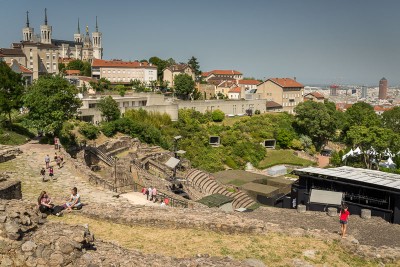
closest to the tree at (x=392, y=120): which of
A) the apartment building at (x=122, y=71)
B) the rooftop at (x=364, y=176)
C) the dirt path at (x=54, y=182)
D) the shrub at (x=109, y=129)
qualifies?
the rooftop at (x=364, y=176)

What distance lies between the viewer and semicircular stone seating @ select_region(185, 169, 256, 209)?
97.0 feet

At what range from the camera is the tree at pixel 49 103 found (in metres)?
29.2

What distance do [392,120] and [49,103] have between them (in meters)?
59.2

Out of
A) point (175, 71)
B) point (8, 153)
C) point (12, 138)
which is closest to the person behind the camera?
point (8, 153)

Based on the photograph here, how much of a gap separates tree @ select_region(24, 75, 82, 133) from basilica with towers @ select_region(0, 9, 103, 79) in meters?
55.2

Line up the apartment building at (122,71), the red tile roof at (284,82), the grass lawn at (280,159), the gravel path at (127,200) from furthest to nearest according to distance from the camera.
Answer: the apartment building at (122,71), the red tile roof at (284,82), the grass lawn at (280,159), the gravel path at (127,200)

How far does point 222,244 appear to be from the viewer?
1352cm

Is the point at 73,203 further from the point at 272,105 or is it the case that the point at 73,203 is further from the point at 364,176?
the point at 272,105

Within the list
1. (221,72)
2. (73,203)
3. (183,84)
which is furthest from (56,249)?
(221,72)

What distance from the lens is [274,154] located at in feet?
178

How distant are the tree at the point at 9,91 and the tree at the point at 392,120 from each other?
58713 millimetres

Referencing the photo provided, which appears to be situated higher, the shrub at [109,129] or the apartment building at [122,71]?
the apartment building at [122,71]

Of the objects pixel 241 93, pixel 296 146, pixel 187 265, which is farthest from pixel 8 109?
pixel 241 93

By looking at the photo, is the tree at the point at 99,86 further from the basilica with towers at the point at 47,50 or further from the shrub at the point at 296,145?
the shrub at the point at 296,145
